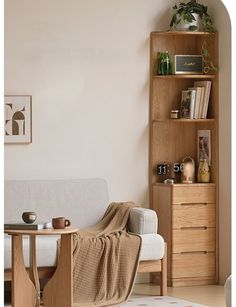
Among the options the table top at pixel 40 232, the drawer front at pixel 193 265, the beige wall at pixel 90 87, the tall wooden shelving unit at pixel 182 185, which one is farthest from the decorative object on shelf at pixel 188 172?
the table top at pixel 40 232

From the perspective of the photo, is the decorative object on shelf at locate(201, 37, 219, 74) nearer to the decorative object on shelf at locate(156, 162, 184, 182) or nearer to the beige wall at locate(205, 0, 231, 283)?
the beige wall at locate(205, 0, 231, 283)

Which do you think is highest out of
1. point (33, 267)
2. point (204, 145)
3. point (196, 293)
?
point (204, 145)

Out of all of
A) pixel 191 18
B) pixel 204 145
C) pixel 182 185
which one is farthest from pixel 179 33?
pixel 182 185

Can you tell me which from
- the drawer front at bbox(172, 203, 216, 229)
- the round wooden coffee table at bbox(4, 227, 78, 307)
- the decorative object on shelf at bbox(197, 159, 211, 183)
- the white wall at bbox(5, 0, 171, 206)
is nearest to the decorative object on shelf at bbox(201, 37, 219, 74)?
the white wall at bbox(5, 0, 171, 206)

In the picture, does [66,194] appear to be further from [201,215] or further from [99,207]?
[201,215]

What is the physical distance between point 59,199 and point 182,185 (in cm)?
107

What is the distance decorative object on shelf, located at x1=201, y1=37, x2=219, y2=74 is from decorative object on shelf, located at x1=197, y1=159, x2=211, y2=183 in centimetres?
82

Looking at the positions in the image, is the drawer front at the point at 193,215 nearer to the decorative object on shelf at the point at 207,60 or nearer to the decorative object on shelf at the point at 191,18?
the decorative object on shelf at the point at 207,60

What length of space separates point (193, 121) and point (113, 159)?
0.79 metres

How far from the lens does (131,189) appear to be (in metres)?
7.56

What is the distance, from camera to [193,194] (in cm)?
736

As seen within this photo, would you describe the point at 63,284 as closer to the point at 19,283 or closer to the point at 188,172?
the point at 19,283

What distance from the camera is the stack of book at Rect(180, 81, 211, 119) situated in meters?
7.50
